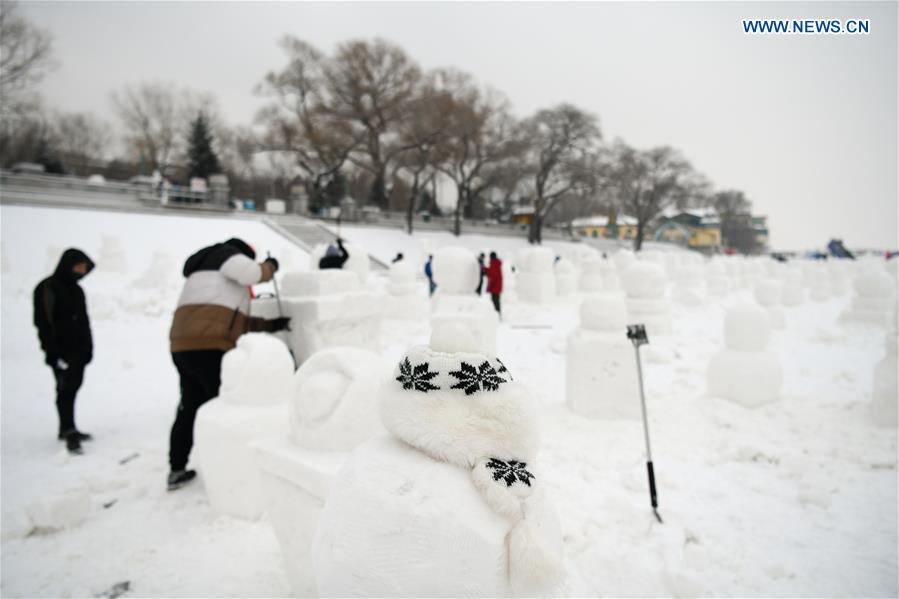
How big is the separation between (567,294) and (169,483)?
496 inches

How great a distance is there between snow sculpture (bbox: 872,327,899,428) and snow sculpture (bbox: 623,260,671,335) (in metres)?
4.14

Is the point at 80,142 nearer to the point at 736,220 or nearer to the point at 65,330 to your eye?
the point at 65,330

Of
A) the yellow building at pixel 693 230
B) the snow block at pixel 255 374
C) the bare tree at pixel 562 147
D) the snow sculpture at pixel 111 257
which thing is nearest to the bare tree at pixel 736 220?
the yellow building at pixel 693 230

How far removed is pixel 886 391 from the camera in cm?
397

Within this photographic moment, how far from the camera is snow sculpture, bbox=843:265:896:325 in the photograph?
898 centimetres

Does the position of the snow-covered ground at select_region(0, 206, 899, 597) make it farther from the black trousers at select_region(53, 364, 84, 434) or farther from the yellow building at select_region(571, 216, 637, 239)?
the yellow building at select_region(571, 216, 637, 239)

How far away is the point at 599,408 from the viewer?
443 centimetres

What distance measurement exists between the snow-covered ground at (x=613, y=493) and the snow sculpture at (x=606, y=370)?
0.17m

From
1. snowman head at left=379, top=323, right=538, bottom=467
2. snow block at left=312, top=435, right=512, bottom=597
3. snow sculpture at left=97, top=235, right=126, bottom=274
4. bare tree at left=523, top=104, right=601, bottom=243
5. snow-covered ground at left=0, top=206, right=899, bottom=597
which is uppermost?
bare tree at left=523, top=104, right=601, bottom=243

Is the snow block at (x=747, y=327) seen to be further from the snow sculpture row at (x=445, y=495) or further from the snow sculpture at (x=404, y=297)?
the snow sculpture at (x=404, y=297)

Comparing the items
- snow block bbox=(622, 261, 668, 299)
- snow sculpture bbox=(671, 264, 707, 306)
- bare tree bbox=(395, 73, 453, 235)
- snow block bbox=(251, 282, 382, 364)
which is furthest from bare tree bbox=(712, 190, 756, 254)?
snow block bbox=(251, 282, 382, 364)

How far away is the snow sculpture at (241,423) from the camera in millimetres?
2666

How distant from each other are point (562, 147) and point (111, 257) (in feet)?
76.5

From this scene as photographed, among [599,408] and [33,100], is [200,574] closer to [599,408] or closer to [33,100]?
[599,408]
